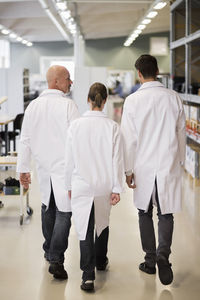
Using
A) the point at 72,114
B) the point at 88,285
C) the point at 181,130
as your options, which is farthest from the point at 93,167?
the point at 88,285

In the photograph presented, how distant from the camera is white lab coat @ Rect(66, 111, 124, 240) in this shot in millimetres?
3455

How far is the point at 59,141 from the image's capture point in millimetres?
3770

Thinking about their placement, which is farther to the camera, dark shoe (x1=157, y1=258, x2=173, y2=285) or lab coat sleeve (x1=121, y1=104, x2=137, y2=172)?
lab coat sleeve (x1=121, y1=104, x2=137, y2=172)

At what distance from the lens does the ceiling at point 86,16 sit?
14.2 meters

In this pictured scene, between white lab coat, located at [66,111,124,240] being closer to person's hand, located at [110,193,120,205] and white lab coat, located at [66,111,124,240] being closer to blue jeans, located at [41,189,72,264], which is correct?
person's hand, located at [110,193,120,205]

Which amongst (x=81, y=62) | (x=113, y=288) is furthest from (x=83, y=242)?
(x=81, y=62)

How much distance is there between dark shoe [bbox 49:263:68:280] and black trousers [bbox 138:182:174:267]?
64cm

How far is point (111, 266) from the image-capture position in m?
4.18

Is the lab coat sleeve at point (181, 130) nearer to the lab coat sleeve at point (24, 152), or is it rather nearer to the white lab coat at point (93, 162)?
the white lab coat at point (93, 162)

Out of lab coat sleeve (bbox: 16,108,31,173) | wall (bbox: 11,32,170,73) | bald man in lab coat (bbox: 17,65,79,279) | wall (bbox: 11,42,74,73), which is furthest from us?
wall (bbox: 11,42,74,73)

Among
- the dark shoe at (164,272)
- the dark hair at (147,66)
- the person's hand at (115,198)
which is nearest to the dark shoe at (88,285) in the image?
the dark shoe at (164,272)

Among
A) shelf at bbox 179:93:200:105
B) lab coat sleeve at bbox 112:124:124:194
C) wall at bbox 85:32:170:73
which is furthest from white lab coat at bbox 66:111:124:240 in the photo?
wall at bbox 85:32:170:73

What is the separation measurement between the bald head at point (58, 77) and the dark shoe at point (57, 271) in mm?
1325

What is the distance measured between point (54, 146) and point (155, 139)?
2.44 feet
